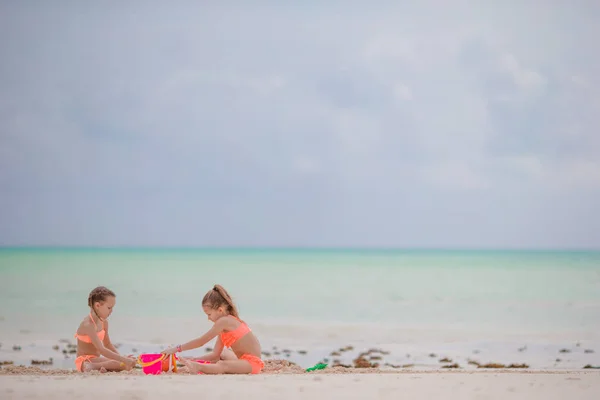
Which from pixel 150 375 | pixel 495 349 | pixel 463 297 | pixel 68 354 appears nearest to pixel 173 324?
pixel 68 354

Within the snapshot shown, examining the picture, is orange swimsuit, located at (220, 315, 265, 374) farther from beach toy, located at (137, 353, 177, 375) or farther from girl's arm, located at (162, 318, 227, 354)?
beach toy, located at (137, 353, 177, 375)

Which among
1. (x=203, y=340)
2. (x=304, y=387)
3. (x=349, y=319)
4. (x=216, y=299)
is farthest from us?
(x=349, y=319)

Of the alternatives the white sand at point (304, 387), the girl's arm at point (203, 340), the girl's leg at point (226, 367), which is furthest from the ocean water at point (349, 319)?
the white sand at point (304, 387)

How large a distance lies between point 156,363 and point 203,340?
50 cm

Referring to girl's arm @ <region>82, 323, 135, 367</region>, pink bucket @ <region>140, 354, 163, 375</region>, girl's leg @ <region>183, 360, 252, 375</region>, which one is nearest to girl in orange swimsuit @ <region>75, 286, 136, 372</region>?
girl's arm @ <region>82, 323, 135, 367</region>

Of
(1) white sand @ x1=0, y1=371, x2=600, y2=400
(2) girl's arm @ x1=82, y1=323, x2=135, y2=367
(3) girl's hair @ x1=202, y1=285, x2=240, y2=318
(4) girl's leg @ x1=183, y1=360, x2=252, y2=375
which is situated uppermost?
(3) girl's hair @ x1=202, y1=285, x2=240, y2=318

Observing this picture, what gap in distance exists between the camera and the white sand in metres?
5.39

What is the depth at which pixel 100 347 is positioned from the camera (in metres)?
6.80

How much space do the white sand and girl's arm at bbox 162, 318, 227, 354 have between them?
0.38m

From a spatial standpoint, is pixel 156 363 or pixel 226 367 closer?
pixel 156 363

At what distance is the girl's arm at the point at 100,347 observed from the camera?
22.3 ft

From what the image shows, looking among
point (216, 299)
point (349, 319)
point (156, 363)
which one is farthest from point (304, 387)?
point (349, 319)

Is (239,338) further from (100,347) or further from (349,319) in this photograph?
(349,319)

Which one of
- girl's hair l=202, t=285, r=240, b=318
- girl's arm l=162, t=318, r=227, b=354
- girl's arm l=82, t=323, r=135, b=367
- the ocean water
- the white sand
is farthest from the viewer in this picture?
the ocean water
